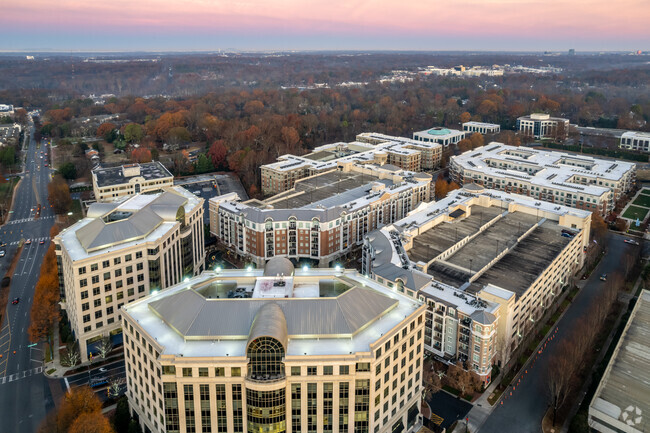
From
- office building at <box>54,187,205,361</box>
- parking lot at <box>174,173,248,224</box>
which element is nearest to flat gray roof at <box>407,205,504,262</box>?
office building at <box>54,187,205,361</box>

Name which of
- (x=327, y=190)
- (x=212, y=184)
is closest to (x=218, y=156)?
(x=212, y=184)

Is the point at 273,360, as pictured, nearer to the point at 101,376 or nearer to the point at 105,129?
the point at 101,376

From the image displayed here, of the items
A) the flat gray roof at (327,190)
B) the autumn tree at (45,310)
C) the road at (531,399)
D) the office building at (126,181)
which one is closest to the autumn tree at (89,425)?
the autumn tree at (45,310)

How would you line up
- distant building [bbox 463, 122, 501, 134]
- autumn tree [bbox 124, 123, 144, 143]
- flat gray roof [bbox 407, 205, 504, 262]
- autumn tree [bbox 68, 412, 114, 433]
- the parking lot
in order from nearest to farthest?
autumn tree [bbox 68, 412, 114, 433] < flat gray roof [bbox 407, 205, 504, 262] < the parking lot < autumn tree [bbox 124, 123, 144, 143] < distant building [bbox 463, 122, 501, 134]

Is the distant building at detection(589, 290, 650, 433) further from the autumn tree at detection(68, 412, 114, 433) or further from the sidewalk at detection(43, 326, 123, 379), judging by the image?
the sidewalk at detection(43, 326, 123, 379)

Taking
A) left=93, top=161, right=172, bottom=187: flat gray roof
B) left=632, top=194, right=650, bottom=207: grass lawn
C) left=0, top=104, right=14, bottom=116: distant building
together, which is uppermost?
left=0, top=104, right=14, bottom=116: distant building

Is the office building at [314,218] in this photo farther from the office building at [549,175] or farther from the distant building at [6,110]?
the distant building at [6,110]

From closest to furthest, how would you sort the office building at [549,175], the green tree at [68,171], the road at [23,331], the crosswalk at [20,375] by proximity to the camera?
1. the road at [23,331]
2. the crosswalk at [20,375]
3. the office building at [549,175]
4. the green tree at [68,171]
